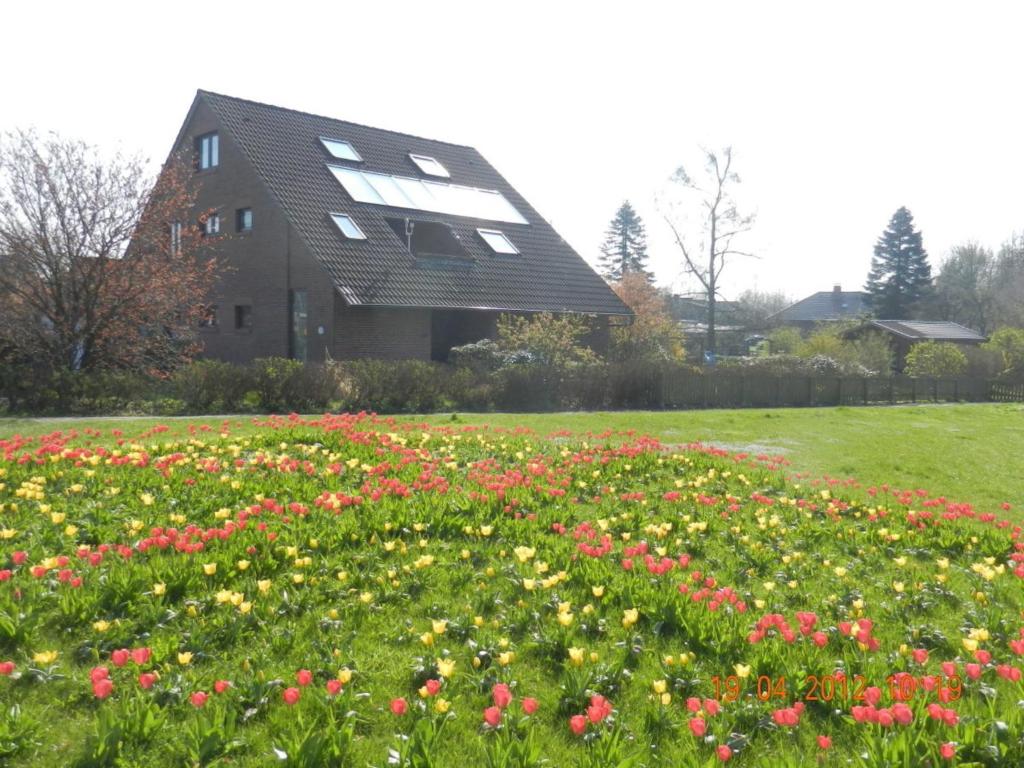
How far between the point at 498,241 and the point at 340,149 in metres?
5.82

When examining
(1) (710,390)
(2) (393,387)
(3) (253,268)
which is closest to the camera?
(2) (393,387)

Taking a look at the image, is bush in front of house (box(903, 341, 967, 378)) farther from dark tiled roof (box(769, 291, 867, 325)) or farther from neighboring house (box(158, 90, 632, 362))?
dark tiled roof (box(769, 291, 867, 325))

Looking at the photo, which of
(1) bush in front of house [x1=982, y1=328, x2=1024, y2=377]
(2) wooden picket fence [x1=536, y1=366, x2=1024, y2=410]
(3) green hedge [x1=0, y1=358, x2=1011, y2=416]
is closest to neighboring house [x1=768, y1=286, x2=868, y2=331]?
(1) bush in front of house [x1=982, y1=328, x2=1024, y2=377]

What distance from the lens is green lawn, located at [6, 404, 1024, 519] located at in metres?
10.6

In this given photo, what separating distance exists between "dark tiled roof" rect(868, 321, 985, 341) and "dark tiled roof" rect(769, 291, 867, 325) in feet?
84.0

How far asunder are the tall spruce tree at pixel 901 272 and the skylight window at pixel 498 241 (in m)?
49.2

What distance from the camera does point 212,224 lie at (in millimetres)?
26188

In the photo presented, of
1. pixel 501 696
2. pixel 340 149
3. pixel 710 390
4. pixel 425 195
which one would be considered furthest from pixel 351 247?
pixel 501 696

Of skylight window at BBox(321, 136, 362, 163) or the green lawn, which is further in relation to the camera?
skylight window at BBox(321, 136, 362, 163)

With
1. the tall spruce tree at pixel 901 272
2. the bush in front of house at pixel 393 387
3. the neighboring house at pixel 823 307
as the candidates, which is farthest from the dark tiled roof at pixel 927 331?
the bush in front of house at pixel 393 387

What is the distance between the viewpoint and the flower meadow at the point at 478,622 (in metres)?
3.20

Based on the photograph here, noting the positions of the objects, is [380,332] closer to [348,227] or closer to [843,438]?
[348,227]

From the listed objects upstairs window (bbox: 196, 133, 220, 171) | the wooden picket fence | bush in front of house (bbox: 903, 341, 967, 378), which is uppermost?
upstairs window (bbox: 196, 133, 220, 171)
